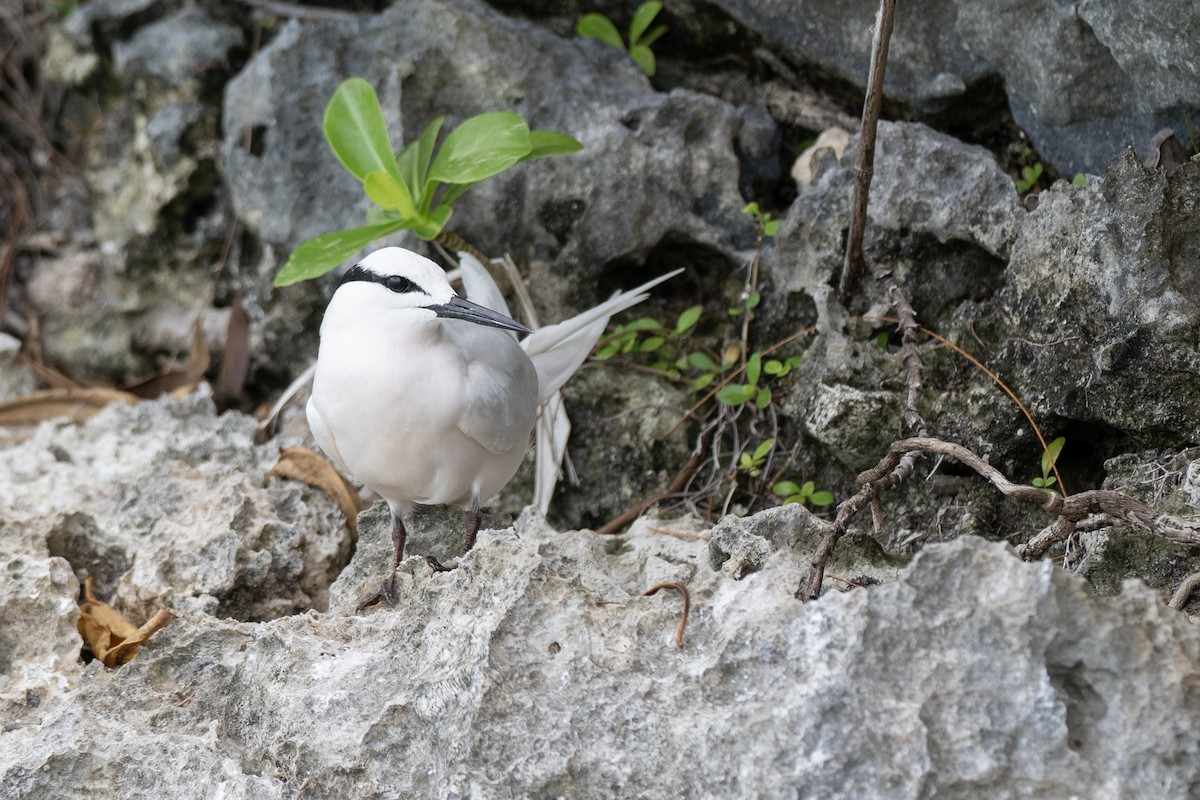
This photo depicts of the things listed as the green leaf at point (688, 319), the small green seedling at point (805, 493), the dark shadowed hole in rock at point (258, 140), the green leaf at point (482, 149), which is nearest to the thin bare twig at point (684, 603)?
the small green seedling at point (805, 493)

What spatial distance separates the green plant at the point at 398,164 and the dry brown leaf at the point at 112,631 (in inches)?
39.5

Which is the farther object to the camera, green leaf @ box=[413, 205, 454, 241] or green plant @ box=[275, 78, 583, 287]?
green leaf @ box=[413, 205, 454, 241]

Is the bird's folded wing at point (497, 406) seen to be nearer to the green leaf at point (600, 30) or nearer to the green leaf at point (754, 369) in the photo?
the green leaf at point (754, 369)

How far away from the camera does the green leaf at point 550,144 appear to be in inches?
131

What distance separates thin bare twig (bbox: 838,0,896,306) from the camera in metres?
2.82

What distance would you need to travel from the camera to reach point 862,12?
367cm

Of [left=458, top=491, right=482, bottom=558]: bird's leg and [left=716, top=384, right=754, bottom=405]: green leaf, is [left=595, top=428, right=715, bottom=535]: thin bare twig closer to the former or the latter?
[left=716, top=384, right=754, bottom=405]: green leaf

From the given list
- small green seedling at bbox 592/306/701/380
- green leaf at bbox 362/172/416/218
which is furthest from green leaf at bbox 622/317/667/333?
green leaf at bbox 362/172/416/218

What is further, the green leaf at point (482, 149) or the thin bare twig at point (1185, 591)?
the green leaf at point (482, 149)

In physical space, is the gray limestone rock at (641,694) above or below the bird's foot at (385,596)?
above

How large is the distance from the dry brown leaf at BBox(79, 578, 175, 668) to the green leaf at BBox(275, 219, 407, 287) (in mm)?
1000

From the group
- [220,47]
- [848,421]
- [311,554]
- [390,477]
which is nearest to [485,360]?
[390,477]

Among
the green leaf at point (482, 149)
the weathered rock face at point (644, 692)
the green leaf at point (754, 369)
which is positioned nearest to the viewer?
the weathered rock face at point (644, 692)

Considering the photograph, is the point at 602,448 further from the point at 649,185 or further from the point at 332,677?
the point at 332,677
